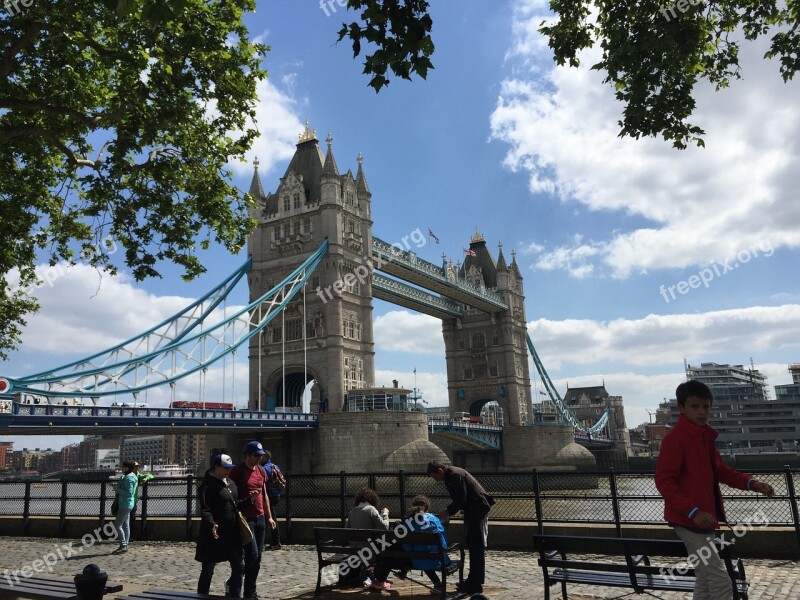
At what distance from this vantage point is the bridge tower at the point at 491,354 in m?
73.3

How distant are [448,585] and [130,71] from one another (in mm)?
9659

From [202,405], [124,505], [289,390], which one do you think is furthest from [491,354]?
[124,505]

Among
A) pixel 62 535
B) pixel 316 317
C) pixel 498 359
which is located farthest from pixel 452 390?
pixel 62 535

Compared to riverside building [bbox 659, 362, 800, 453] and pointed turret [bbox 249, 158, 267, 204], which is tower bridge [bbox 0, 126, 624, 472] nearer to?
pointed turret [bbox 249, 158, 267, 204]

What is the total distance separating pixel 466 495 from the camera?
6.84 metres

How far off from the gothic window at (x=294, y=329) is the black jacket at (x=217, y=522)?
41811 mm

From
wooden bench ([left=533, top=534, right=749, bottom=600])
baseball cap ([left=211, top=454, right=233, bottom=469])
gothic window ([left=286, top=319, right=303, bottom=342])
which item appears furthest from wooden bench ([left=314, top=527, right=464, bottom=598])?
gothic window ([left=286, top=319, right=303, bottom=342])

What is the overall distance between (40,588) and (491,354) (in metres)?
70.6

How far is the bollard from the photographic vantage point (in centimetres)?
459

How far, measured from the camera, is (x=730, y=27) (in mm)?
Result: 9547

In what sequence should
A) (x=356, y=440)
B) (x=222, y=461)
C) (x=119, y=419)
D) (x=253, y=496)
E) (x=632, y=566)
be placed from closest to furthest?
(x=632, y=566) < (x=222, y=461) < (x=253, y=496) < (x=119, y=419) < (x=356, y=440)

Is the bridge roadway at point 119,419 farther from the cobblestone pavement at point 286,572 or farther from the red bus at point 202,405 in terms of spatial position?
the cobblestone pavement at point 286,572

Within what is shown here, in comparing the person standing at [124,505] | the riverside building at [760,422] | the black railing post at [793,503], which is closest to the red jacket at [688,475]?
the black railing post at [793,503]

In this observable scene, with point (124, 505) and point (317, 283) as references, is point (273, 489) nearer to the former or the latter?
point (124, 505)
